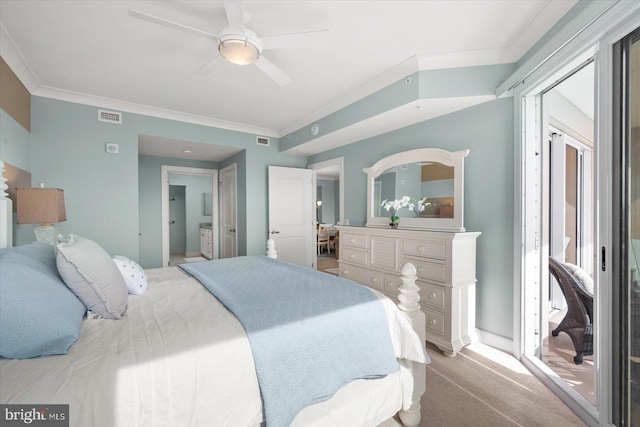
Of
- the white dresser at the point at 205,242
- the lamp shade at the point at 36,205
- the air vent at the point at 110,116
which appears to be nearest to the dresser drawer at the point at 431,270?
the lamp shade at the point at 36,205

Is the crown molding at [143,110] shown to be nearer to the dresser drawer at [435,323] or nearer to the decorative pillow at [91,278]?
the decorative pillow at [91,278]

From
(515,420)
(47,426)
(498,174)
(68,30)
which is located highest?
(68,30)

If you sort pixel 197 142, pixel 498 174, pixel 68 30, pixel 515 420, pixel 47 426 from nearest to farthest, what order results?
pixel 47 426
pixel 515 420
pixel 68 30
pixel 498 174
pixel 197 142

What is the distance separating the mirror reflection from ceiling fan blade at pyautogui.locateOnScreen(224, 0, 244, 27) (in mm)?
2259

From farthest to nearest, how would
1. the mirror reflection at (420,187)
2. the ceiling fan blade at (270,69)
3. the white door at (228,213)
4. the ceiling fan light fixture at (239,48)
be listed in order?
the white door at (228,213)
the mirror reflection at (420,187)
the ceiling fan blade at (270,69)
the ceiling fan light fixture at (239,48)

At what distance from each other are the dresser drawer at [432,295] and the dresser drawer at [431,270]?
7 cm

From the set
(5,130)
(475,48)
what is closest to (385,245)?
(475,48)

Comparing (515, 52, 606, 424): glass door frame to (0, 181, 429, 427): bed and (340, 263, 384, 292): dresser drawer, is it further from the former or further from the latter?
(0, 181, 429, 427): bed

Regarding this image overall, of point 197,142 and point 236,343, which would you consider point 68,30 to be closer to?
point 197,142

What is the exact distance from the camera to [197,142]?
418 cm

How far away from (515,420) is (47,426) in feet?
7.36

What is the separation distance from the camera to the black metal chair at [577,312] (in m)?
2.24

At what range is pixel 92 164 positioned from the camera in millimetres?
3387

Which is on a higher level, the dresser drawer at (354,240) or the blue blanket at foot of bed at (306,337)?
the dresser drawer at (354,240)
